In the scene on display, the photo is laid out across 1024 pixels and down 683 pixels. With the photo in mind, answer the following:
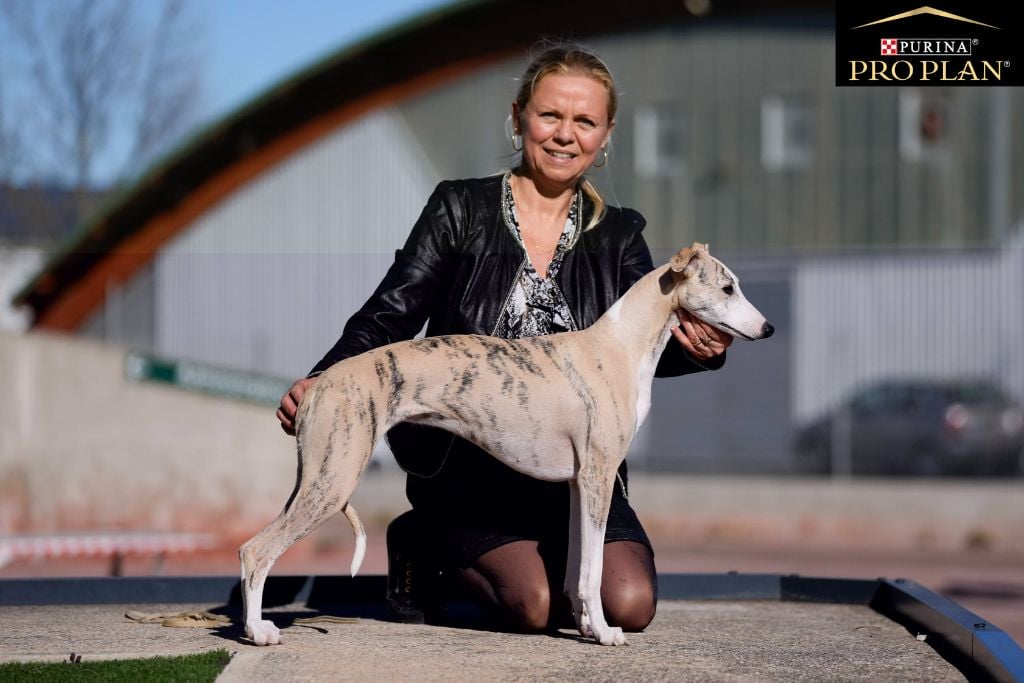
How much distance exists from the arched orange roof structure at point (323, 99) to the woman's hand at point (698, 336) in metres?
20.5

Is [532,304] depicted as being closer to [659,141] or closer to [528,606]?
[528,606]

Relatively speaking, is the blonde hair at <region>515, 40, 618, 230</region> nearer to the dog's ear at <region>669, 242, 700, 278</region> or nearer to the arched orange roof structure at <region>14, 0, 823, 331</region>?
→ the dog's ear at <region>669, 242, 700, 278</region>

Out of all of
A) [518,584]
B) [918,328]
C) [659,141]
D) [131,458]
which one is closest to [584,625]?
[518,584]

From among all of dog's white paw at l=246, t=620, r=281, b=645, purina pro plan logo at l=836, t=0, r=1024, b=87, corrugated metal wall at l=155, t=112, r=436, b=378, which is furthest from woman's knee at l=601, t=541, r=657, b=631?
corrugated metal wall at l=155, t=112, r=436, b=378

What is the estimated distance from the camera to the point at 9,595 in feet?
16.2

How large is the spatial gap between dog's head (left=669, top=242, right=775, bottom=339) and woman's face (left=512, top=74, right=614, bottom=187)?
665mm

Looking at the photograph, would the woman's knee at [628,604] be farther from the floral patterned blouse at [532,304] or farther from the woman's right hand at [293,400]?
the woman's right hand at [293,400]

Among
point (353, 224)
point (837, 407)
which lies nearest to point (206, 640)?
point (837, 407)

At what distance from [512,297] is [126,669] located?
1.79m

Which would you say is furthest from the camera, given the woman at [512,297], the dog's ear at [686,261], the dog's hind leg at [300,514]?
the woman at [512,297]

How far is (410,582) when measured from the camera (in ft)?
15.6

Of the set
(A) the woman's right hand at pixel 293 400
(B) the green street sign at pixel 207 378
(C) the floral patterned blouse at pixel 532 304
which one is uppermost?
(C) the floral patterned blouse at pixel 532 304

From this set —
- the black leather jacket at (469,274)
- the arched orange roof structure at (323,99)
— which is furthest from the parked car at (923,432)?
the black leather jacket at (469,274)

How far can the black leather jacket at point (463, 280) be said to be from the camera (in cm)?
459
